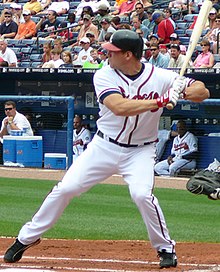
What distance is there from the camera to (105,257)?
6.25 metres

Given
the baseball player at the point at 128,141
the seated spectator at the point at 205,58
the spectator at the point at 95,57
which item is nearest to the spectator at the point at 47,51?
the spectator at the point at 95,57

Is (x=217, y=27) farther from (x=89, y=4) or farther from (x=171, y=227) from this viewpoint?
(x=171, y=227)

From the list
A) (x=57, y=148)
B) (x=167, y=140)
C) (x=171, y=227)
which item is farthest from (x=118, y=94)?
(x=57, y=148)

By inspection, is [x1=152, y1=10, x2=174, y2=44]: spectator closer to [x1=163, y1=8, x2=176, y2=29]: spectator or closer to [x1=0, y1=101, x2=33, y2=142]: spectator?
[x1=163, y1=8, x2=176, y2=29]: spectator

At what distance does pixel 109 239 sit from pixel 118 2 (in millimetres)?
12202

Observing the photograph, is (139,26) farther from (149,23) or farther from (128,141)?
(128,141)

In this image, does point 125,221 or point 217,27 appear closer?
point 125,221

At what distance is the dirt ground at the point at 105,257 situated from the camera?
562cm

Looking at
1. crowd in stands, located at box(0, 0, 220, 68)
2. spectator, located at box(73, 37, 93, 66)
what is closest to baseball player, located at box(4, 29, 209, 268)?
crowd in stands, located at box(0, 0, 220, 68)

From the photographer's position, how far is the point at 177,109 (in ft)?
46.2

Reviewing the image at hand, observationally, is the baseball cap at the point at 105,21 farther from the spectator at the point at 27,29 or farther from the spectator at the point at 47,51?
the spectator at the point at 27,29

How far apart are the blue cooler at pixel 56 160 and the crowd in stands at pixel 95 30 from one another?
76.6 inches

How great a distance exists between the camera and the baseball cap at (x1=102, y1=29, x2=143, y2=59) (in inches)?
221

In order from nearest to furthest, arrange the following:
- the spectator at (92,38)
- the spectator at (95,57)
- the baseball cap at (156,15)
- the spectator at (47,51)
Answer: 1. the spectator at (95,57)
2. the baseball cap at (156,15)
3. the spectator at (92,38)
4. the spectator at (47,51)
